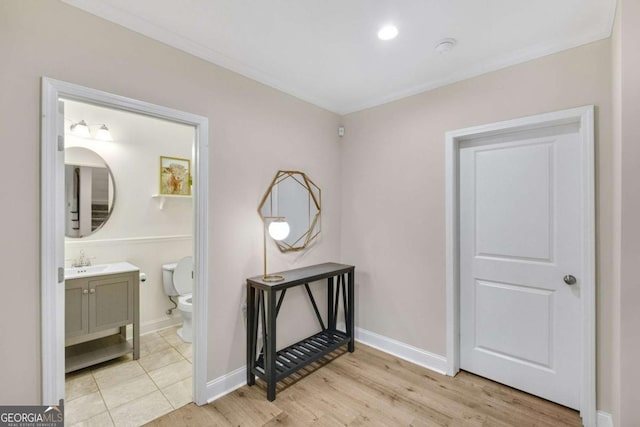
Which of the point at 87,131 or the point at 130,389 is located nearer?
the point at 130,389

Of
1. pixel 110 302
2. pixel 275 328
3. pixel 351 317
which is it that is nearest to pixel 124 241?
pixel 110 302

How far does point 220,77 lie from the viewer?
2.22m

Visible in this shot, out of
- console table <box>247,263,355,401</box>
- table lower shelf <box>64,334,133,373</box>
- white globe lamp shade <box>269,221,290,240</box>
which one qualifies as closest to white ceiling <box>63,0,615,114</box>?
white globe lamp shade <box>269,221,290,240</box>

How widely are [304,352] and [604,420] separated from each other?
205cm

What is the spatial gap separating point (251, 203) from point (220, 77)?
3.25ft

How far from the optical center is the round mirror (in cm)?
287

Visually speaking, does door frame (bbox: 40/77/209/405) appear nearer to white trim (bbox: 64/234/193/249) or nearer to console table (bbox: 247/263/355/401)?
console table (bbox: 247/263/355/401)

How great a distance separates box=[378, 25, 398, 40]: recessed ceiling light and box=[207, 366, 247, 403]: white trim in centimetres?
266

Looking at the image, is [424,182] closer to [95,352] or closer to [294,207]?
[294,207]

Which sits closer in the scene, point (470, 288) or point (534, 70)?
point (534, 70)

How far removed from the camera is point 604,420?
5.93 feet

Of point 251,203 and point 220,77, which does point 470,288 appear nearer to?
point 251,203

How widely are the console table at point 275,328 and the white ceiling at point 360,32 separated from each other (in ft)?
5.63

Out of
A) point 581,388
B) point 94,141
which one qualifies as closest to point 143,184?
point 94,141
